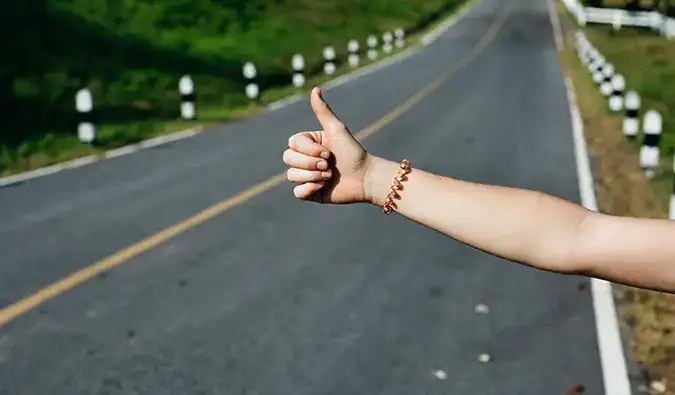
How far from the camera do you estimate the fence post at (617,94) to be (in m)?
20.3

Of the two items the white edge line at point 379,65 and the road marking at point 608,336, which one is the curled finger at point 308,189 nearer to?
the road marking at point 608,336

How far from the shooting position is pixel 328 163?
2980 mm

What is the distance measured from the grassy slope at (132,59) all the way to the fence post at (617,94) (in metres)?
7.52

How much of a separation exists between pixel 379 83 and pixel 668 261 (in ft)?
83.0

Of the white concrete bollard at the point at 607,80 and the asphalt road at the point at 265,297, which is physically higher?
the asphalt road at the point at 265,297

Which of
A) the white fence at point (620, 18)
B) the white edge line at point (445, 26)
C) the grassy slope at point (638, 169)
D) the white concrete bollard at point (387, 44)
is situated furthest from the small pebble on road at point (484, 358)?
the white fence at point (620, 18)

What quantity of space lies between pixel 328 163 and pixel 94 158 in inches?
489

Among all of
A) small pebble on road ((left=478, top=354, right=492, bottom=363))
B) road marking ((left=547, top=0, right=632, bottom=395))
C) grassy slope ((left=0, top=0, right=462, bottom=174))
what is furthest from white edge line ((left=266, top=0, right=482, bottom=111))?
small pebble on road ((left=478, top=354, right=492, bottom=363))

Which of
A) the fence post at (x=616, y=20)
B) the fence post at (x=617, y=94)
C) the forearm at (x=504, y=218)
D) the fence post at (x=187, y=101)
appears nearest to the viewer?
the forearm at (x=504, y=218)

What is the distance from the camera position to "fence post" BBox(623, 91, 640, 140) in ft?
53.2

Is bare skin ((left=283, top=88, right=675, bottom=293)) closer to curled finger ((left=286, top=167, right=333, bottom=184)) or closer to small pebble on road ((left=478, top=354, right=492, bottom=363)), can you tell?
curled finger ((left=286, top=167, right=333, bottom=184))

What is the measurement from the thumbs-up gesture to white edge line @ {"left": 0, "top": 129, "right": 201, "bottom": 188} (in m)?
10.4

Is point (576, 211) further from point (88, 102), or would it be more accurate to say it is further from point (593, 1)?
point (593, 1)

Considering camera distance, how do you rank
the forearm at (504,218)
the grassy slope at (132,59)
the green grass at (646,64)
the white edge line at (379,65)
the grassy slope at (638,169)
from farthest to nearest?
1. the white edge line at (379,65)
2. the green grass at (646,64)
3. the grassy slope at (132,59)
4. the grassy slope at (638,169)
5. the forearm at (504,218)
